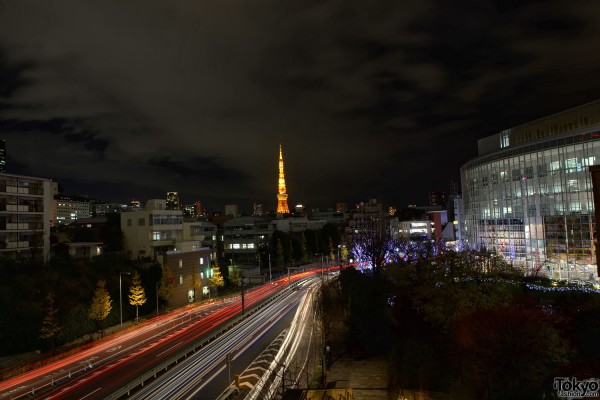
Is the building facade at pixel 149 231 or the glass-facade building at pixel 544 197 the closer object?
the glass-facade building at pixel 544 197

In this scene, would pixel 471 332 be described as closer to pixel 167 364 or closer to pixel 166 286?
pixel 167 364

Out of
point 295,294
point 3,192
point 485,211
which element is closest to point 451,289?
point 295,294

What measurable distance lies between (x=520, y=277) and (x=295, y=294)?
2020cm

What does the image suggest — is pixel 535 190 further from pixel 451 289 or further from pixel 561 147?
pixel 451 289

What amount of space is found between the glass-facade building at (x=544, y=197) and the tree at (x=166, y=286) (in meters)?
32.2

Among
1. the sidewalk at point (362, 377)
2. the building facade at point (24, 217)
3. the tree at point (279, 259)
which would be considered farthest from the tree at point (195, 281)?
the sidewalk at point (362, 377)

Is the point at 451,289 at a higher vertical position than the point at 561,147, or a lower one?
lower

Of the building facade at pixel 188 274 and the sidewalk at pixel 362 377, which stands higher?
the building facade at pixel 188 274

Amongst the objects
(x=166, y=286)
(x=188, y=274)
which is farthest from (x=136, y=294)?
(x=188, y=274)

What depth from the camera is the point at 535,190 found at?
42.8 meters

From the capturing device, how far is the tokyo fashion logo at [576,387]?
44.1ft

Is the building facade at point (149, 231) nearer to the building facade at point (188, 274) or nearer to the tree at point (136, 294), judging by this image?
the building facade at point (188, 274)

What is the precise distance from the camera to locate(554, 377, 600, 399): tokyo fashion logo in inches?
530

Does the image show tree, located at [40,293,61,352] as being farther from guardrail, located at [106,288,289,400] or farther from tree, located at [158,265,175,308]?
tree, located at [158,265,175,308]
